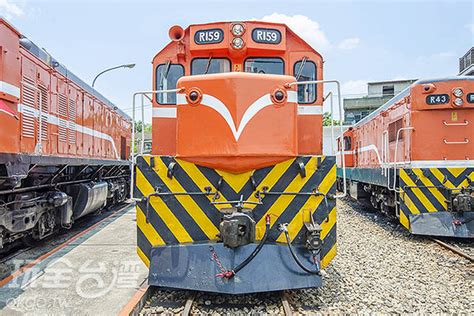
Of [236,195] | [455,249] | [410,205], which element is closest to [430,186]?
[410,205]

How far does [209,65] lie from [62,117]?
4.18 meters

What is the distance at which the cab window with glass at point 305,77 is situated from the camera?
189 inches

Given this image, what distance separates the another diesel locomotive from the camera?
12.7ft

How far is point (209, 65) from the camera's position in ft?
15.6

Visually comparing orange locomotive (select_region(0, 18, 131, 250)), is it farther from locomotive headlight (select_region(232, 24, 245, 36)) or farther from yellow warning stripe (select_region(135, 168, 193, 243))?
locomotive headlight (select_region(232, 24, 245, 36))

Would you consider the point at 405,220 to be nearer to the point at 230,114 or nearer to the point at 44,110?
the point at 230,114

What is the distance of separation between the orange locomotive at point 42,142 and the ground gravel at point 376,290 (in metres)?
2.70

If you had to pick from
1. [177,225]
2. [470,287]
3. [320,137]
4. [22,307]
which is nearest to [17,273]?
[22,307]

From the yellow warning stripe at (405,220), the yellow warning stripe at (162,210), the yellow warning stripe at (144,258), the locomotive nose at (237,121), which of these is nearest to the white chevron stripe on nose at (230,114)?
the locomotive nose at (237,121)

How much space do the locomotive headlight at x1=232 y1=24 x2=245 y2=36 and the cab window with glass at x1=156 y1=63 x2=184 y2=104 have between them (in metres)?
0.80

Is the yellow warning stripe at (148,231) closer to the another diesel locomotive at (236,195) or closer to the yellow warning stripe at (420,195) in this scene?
the another diesel locomotive at (236,195)

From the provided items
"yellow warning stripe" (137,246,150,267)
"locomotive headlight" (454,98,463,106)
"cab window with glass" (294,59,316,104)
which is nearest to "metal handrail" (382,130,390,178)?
"locomotive headlight" (454,98,463,106)

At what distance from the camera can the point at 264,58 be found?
4.75m

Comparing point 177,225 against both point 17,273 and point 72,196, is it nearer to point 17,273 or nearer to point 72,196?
point 17,273
